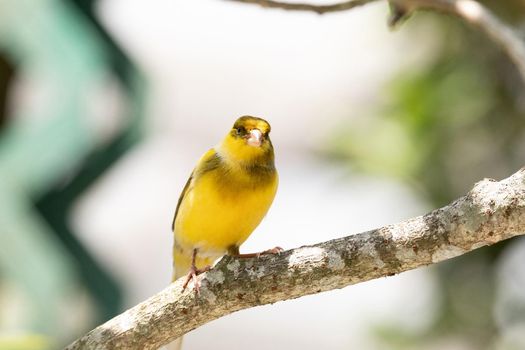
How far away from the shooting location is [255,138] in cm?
321

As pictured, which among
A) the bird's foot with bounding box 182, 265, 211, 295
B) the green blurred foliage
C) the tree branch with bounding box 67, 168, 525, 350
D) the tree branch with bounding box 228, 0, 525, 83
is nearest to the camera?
the tree branch with bounding box 67, 168, 525, 350

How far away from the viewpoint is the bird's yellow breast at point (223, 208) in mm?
3223

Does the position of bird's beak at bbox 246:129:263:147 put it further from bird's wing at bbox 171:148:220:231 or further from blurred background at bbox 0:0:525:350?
blurred background at bbox 0:0:525:350

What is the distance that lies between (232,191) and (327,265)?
1.94 feet

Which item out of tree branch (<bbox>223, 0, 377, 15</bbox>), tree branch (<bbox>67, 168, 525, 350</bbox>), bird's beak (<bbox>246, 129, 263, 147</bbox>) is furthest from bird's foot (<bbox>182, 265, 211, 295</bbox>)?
tree branch (<bbox>223, 0, 377, 15</bbox>)

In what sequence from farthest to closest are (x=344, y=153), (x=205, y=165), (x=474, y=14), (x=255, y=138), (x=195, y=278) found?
1. (x=344, y=153)
2. (x=474, y=14)
3. (x=205, y=165)
4. (x=255, y=138)
5. (x=195, y=278)

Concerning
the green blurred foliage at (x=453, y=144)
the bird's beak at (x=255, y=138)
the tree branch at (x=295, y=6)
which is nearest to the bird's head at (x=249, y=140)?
the bird's beak at (x=255, y=138)

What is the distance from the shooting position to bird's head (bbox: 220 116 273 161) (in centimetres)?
321

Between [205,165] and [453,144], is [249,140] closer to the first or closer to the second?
[205,165]

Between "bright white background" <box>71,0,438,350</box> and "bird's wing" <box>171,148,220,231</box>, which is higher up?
"bright white background" <box>71,0,438,350</box>

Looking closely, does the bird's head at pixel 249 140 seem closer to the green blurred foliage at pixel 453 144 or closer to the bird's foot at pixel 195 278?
the bird's foot at pixel 195 278

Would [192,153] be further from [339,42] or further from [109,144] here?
[109,144]

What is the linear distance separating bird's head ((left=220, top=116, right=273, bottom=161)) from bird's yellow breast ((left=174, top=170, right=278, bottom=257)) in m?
0.08

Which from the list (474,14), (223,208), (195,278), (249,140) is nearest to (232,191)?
(223,208)
